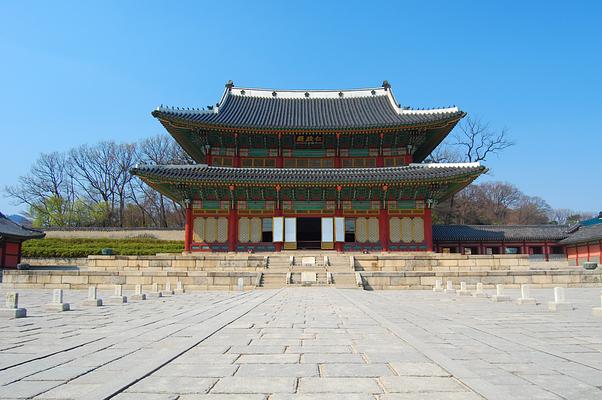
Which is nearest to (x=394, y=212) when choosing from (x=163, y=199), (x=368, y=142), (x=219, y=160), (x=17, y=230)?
(x=368, y=142)

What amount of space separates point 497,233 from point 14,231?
39.1 metres

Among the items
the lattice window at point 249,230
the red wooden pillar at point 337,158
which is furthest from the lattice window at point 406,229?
the lattice window at point 249,230

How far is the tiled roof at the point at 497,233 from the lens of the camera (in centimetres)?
3469

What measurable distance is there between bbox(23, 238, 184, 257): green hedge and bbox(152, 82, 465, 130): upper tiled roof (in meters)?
13.6

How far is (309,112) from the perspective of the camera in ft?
110

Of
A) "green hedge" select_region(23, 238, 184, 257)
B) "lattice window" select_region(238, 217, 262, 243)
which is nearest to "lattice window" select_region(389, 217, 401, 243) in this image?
"lattice window" select_region(238, 217, 262, 243)

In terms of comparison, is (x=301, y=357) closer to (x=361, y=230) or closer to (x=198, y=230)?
(x=361, y=230)

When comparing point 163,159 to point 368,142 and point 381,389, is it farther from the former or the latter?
point 381,389

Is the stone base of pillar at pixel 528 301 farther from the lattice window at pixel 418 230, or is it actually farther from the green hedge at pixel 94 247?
the green hedge at pixel 94 247

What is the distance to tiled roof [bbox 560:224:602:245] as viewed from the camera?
1247 inches

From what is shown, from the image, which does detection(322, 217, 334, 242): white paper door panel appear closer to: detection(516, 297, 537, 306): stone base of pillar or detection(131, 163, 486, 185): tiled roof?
detection(131, 163, 486, 185): tiled roof

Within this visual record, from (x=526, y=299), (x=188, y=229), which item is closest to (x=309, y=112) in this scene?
(x=188, y=229)

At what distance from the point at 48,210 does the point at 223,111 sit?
33791 millimetres

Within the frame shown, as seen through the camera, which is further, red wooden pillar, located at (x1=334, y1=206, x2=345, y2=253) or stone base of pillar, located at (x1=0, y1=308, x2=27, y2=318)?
red wooden pillar, located at (x1=334, y1=206, x2=345, y2=253)
